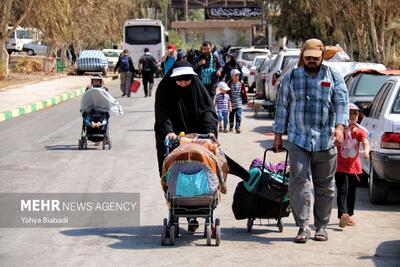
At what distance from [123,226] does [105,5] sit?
5550cm

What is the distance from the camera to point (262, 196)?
30.5 feet

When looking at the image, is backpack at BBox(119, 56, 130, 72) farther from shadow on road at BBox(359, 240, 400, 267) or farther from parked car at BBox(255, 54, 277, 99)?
shadow on road at BBox(359, 240, 400, 267)

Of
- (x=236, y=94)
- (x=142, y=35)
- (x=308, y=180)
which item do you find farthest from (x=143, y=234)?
(x=142, y=35)

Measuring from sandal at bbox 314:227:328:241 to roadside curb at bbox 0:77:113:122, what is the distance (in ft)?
55.7

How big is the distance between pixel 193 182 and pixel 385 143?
3.40 meters

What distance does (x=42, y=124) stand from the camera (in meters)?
23.8

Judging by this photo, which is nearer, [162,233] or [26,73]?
[162,233]

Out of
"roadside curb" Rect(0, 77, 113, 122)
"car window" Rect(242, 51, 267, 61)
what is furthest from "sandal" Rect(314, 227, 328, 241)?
"car window" Rect(242, 51, 267, 61)

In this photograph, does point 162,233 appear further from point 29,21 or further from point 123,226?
point 29,21

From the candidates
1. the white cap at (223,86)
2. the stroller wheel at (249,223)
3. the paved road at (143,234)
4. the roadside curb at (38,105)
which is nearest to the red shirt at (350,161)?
the paved road at (143,234)

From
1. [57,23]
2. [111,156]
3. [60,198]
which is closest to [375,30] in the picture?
[57,23]

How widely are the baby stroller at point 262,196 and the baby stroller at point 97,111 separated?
25.3 feet

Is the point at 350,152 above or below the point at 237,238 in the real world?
above

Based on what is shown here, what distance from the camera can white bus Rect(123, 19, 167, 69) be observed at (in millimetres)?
62469
